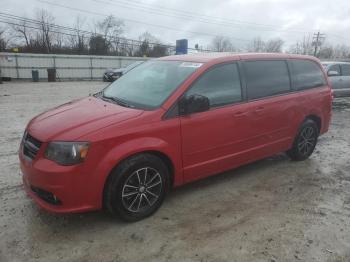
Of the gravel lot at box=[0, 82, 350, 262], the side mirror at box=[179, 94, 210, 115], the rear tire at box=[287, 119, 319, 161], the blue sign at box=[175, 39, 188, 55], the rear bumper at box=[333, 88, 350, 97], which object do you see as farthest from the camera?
the blue sign at box=[175, 39, 188, 55]

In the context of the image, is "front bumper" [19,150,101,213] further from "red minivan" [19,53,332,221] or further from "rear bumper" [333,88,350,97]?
A: "rear bumper" [333,88,350,97]

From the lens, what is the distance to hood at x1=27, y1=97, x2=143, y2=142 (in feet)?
10.9

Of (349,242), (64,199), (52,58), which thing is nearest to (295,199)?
(349,242)

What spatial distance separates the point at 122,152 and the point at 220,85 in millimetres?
1620

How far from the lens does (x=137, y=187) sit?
11.8ft

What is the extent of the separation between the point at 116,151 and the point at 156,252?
1.02 meters

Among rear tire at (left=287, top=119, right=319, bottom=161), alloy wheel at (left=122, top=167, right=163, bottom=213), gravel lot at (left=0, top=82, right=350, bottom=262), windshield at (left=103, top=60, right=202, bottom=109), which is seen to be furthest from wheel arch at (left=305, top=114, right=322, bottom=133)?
alloy wheel at (left=122, top=167, right=163, bottom=213)

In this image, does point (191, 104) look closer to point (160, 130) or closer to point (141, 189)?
point (160, 130)

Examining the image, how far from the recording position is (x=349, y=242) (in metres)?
3.35

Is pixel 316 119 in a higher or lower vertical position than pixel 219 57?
lower

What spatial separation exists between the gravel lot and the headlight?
0.78 meters

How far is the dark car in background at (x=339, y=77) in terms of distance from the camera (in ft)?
40.8

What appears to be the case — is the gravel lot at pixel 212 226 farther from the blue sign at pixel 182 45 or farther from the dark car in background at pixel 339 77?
the blue sign at pixel 182 45

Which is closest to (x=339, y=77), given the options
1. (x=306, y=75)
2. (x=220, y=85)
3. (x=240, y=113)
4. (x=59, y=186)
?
(x=306, y=75)
